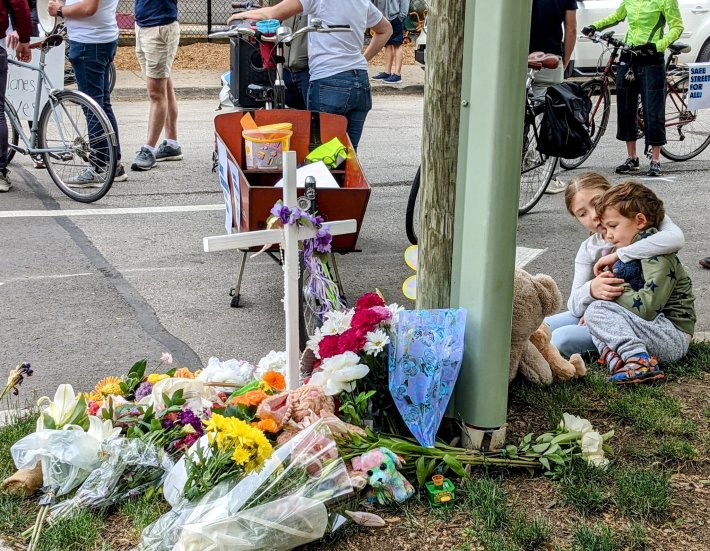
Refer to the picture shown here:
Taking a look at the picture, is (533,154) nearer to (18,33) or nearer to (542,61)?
(542,61)

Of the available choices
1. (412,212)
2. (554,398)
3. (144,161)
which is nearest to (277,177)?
(412,212)

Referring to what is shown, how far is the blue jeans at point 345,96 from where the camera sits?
6242mm

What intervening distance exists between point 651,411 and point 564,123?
3.45 meters

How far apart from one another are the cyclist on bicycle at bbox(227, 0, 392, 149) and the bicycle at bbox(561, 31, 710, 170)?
3.64 m

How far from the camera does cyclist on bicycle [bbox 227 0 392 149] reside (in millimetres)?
6199

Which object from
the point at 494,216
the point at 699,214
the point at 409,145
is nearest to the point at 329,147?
the point at 494,216

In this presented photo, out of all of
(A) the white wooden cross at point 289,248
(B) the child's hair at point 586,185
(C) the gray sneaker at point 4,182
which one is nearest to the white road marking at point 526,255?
(B) the child's hair at point 586,185

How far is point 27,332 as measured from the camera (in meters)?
5.18

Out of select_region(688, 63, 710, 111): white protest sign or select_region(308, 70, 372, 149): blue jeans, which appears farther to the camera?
select_region(688, 63, 710, 111): white protest sign

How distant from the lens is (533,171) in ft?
26.5

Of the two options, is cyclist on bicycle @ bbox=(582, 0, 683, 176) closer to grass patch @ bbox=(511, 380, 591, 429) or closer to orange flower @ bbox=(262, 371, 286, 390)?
grass patch @ bbox=(511, 380, 591, 429)

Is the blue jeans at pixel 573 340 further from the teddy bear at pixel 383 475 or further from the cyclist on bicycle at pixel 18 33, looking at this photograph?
the cyclist on bicycle at pixel 18 33

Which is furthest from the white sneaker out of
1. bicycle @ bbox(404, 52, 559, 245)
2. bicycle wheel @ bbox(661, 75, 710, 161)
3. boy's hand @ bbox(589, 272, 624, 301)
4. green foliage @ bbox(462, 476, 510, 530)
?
green foliage @ bbox(462, 476, 510, 530)

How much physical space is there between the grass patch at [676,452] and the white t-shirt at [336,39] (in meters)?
3.46
